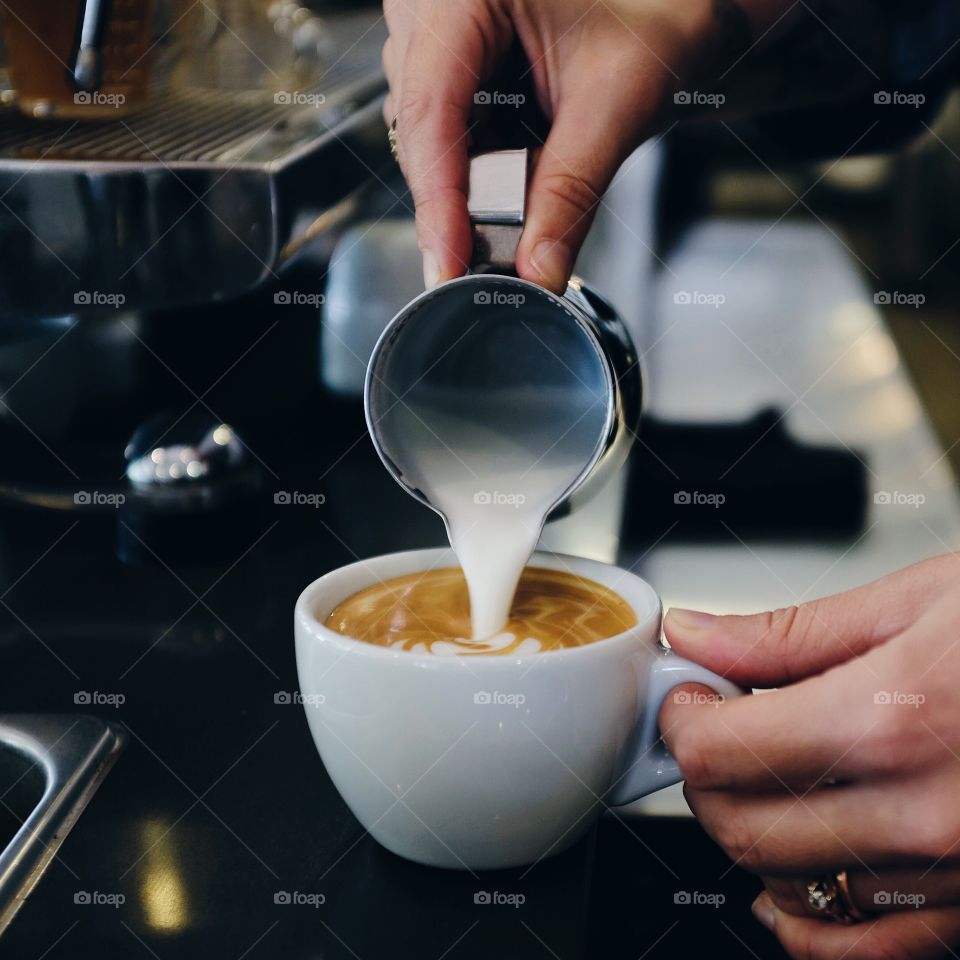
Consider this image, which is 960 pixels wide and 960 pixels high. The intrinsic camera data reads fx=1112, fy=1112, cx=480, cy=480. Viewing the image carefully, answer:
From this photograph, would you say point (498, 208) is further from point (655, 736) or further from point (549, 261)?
point (655, 736)

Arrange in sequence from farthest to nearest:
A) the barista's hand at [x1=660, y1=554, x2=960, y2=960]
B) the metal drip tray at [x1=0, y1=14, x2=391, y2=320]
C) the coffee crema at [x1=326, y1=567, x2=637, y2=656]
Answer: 1. the metal drip tray at [x1=0, y1=14, x2=391, y2=320]
2. the coffee crema at [x1=326, y1=567, x2=637, y2=656]
3. the barista's hand at [x1=660, y1=554, x2=960, y2=960]

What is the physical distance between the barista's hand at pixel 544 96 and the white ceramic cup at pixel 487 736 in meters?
0.23

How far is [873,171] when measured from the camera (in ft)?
5.22

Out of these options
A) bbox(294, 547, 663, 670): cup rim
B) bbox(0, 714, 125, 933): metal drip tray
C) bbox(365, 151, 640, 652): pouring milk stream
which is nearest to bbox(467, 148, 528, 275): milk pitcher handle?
bbox(365, 151, 640, 652): pouring milk stream

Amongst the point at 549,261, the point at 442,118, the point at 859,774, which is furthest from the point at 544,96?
the point at 859,774

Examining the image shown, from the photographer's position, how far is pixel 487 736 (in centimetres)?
52

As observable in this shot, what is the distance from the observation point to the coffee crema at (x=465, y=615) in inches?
23.9

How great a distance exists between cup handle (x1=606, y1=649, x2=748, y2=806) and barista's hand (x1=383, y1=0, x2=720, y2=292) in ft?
0.76

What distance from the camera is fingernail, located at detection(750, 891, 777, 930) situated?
548 millimetres

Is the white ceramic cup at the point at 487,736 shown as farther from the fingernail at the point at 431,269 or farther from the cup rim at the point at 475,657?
the fingernail at the point at 431,269

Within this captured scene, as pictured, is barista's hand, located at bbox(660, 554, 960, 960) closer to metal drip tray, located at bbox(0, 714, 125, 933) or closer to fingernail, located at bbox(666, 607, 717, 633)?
fingernail, located at bbox(666, 607, 717, 633)

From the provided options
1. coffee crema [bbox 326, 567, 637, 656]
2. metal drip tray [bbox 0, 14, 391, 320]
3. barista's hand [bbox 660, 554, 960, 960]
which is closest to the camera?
barista's hand [bbox 660, 554, 960, 960]

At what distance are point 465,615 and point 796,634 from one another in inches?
7.2

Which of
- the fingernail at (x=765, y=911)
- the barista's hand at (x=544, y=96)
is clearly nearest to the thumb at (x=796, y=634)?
the fingernail at (x=765, y=911)
